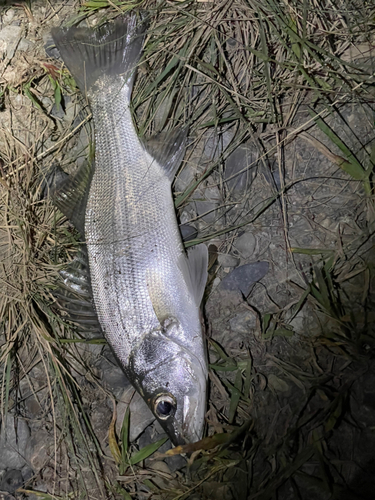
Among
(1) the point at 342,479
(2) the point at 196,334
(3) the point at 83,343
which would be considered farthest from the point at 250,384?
(3) the point at 83,343

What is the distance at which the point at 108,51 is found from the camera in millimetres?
2266

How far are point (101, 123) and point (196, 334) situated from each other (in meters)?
1.42

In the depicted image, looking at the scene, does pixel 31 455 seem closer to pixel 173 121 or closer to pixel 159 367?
pixel 159 367

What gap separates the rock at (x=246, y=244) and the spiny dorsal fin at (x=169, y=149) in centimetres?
58

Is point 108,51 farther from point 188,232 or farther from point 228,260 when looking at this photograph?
point 228,260

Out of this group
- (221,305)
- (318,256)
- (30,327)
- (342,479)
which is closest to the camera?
(342,479)

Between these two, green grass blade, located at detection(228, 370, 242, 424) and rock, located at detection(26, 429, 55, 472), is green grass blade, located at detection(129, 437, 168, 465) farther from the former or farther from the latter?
rock, located at detection(26, 429, 55, 472)

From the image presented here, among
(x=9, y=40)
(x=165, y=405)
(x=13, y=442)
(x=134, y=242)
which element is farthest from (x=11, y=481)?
(x=9, y=40)

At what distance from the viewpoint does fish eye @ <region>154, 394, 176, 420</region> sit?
6.57 ft

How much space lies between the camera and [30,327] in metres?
2.49

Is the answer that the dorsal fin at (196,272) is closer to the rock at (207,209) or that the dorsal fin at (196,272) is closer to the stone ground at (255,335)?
the stone ground at (255,335)

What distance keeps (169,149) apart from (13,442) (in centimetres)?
232

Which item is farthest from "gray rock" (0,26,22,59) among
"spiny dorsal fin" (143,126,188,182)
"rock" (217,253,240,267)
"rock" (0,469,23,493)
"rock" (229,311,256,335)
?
"rock" (0,469,23,493)

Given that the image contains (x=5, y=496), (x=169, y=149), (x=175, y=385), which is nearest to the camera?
(x=175, y=385)
